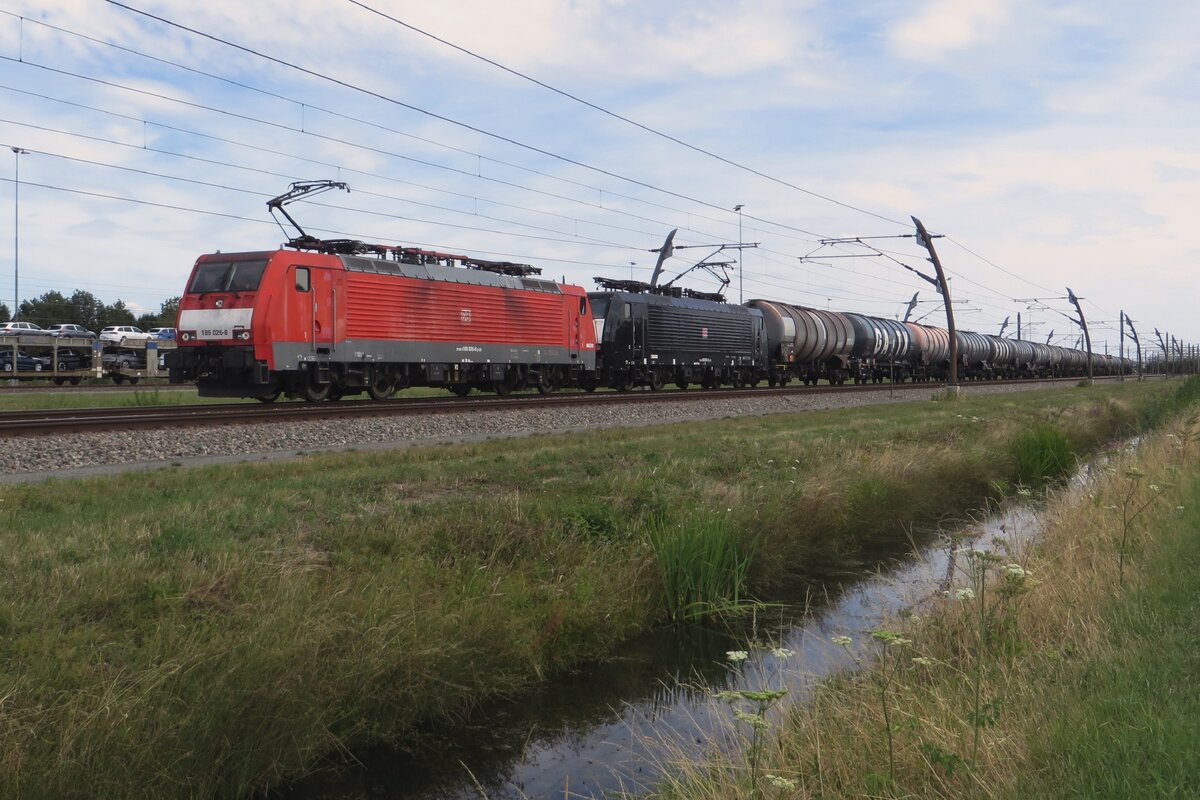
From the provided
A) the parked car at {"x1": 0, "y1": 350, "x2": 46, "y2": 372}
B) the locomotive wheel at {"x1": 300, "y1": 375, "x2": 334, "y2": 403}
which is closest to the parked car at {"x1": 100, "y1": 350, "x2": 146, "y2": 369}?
the parked car at {"x1": 0, "y1": 350, "x2": 46, "y2": 372}

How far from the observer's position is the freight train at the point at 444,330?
A: 67.7ft

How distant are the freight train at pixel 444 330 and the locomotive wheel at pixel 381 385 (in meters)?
0.05

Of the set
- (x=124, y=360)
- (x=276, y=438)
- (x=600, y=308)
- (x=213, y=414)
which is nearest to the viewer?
(x=276, y=438)

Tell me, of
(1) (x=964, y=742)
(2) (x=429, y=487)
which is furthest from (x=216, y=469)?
(1) (x=964, y=742)

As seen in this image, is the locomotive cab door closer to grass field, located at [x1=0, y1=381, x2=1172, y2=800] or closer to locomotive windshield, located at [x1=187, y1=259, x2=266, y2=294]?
locomotive windshield, located at [x1=187, y1=259, x2=266, y2=294]

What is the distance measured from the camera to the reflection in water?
5.67 meters

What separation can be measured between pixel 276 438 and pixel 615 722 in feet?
32.5

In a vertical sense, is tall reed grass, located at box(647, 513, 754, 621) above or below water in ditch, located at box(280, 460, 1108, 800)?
above

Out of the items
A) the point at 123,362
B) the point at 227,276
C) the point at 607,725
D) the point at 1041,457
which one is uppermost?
the point at 227,276

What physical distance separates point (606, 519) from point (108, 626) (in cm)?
500

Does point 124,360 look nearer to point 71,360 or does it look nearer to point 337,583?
point 71,360

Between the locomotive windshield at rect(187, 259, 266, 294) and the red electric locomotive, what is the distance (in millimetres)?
29

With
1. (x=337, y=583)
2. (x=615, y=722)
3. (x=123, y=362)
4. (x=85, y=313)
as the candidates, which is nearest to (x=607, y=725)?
(x=615, y=722)

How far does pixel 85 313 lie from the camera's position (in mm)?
85312
